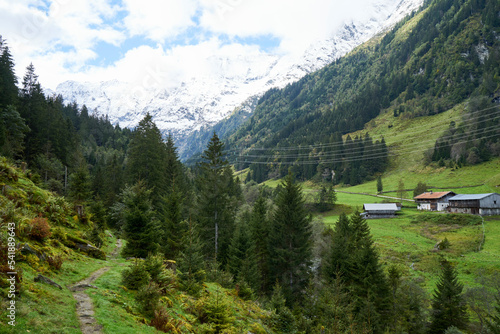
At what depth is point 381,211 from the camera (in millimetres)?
91000

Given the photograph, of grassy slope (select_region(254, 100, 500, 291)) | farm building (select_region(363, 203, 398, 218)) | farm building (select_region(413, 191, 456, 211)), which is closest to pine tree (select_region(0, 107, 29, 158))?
grassy slope (select_region(254, 100, 500, 291))

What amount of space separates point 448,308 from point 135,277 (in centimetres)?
3772

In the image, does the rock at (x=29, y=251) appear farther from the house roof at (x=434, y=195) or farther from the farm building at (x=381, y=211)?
the house roof at (x=434, y=195)

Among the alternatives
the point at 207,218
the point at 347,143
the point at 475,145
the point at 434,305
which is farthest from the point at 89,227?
the point at 347,143

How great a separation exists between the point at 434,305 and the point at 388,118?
184354 mm

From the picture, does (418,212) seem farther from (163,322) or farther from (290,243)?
(163,322)

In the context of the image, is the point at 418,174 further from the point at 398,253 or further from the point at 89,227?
the point at 89,227

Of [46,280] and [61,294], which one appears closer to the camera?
[61,294]

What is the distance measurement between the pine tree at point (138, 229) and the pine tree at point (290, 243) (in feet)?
63.8

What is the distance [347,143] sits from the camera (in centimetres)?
16712

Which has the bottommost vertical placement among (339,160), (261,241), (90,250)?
(261,241)

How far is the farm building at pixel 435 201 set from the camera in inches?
3556

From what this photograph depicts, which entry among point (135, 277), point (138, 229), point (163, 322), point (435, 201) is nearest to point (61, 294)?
point (135, 277)

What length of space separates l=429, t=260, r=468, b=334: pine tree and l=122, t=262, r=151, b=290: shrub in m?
36.2
